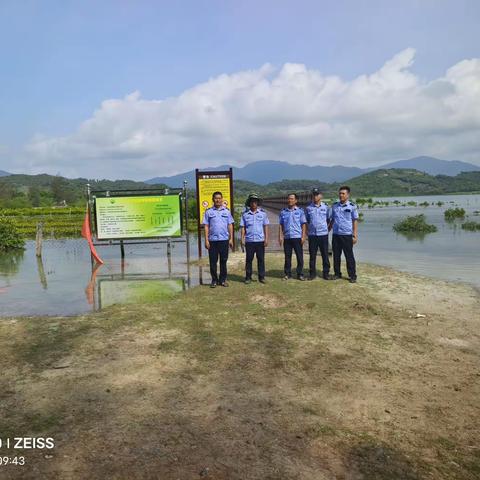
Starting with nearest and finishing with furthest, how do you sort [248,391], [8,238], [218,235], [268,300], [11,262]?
[248,391], [268,300], [218,235], [11,262], [8,238]

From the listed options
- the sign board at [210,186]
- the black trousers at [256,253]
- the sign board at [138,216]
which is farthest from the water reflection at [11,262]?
the black trousers at [256,253]

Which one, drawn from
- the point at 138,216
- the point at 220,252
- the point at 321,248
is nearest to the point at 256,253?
the point at 220,252

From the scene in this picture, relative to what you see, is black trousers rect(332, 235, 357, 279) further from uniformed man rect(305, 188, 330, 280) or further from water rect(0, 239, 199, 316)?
water rect(0, 239, 199, 316)

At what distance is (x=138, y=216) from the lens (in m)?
13.7

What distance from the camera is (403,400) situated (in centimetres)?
420

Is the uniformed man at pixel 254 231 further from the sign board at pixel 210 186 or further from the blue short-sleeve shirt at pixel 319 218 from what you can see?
the sign board at pixel 210 186

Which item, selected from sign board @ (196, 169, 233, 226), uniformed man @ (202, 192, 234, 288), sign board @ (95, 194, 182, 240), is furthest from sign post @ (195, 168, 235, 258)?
uniformed man @ (202, 192, 234, 288)

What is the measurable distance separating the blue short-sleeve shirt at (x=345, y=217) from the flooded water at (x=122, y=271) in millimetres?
3137

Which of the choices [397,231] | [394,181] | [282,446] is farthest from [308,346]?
[394,181]

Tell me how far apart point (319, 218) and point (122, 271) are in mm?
5373

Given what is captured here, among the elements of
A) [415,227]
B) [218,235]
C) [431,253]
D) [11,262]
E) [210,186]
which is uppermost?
[210,186]

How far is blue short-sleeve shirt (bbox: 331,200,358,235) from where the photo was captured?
9359mm

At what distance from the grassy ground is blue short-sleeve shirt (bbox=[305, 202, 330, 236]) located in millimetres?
2479

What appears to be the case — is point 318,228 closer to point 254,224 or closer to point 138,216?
point 254,224
